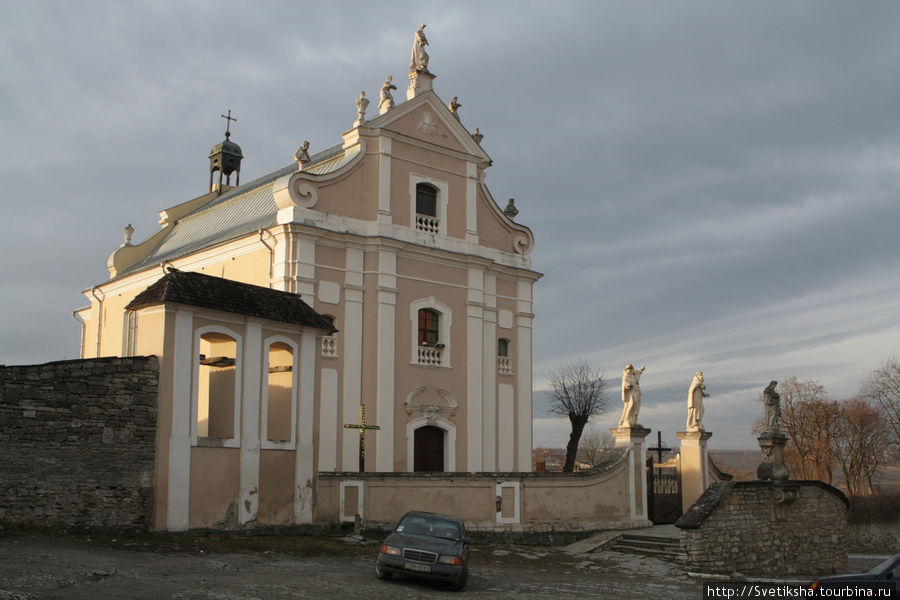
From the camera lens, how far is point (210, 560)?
52.1ft

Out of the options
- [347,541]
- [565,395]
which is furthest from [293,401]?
[565,395]

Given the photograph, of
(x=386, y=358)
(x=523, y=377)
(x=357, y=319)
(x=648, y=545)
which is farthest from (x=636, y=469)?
(x=357, y=319)

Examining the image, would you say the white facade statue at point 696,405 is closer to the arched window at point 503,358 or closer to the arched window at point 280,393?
the arched window at point 503,358

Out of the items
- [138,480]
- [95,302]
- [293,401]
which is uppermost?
[95,302]

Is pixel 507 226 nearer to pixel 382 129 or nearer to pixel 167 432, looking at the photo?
pixel 382 129

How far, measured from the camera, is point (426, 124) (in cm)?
3041

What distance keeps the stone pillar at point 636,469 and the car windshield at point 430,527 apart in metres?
10.8

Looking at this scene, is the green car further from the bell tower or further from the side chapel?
the bell tower

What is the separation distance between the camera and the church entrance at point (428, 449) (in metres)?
28.3

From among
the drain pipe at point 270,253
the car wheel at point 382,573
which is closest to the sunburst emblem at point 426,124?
the drain pipe at point 270,253

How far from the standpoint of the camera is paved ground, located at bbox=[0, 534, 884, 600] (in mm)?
12453

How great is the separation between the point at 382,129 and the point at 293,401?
36.4 ft

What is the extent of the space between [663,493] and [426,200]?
39.5 feet

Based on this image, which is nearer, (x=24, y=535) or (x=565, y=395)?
(x=24, y=535)
